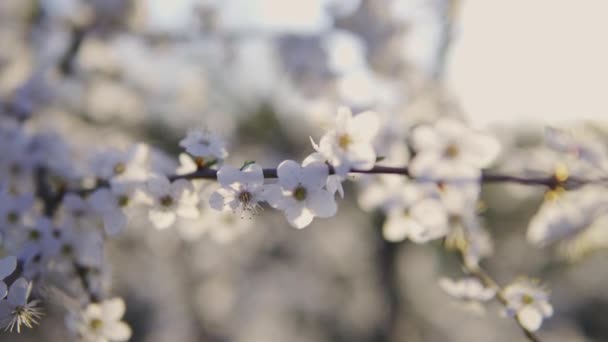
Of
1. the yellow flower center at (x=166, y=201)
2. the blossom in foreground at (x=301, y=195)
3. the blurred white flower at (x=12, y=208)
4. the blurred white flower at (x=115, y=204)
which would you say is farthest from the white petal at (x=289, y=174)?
the blurred white flower at (x=12, y=208)

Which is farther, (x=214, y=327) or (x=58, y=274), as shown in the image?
(x=214, y=327)

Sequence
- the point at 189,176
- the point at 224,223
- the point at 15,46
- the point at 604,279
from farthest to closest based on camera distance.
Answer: the point at 604,279 → the point at 15,46 → the point at 224,223 → the point at 189,176

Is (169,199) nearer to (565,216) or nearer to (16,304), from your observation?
(16,304)

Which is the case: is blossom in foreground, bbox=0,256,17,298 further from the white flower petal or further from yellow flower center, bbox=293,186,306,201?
yellow flower center, bbox=293,186,306,201

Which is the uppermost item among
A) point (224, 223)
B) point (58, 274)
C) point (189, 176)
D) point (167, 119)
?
point (189, 176)

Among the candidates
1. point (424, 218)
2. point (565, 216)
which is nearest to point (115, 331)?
point (424, 218)

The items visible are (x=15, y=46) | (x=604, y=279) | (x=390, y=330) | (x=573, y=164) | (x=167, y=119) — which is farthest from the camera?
(x=604, y=279)

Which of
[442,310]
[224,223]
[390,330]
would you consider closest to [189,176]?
[224,223]

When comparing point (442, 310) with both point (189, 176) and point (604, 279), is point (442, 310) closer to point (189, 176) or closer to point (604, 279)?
point (604, 279)
